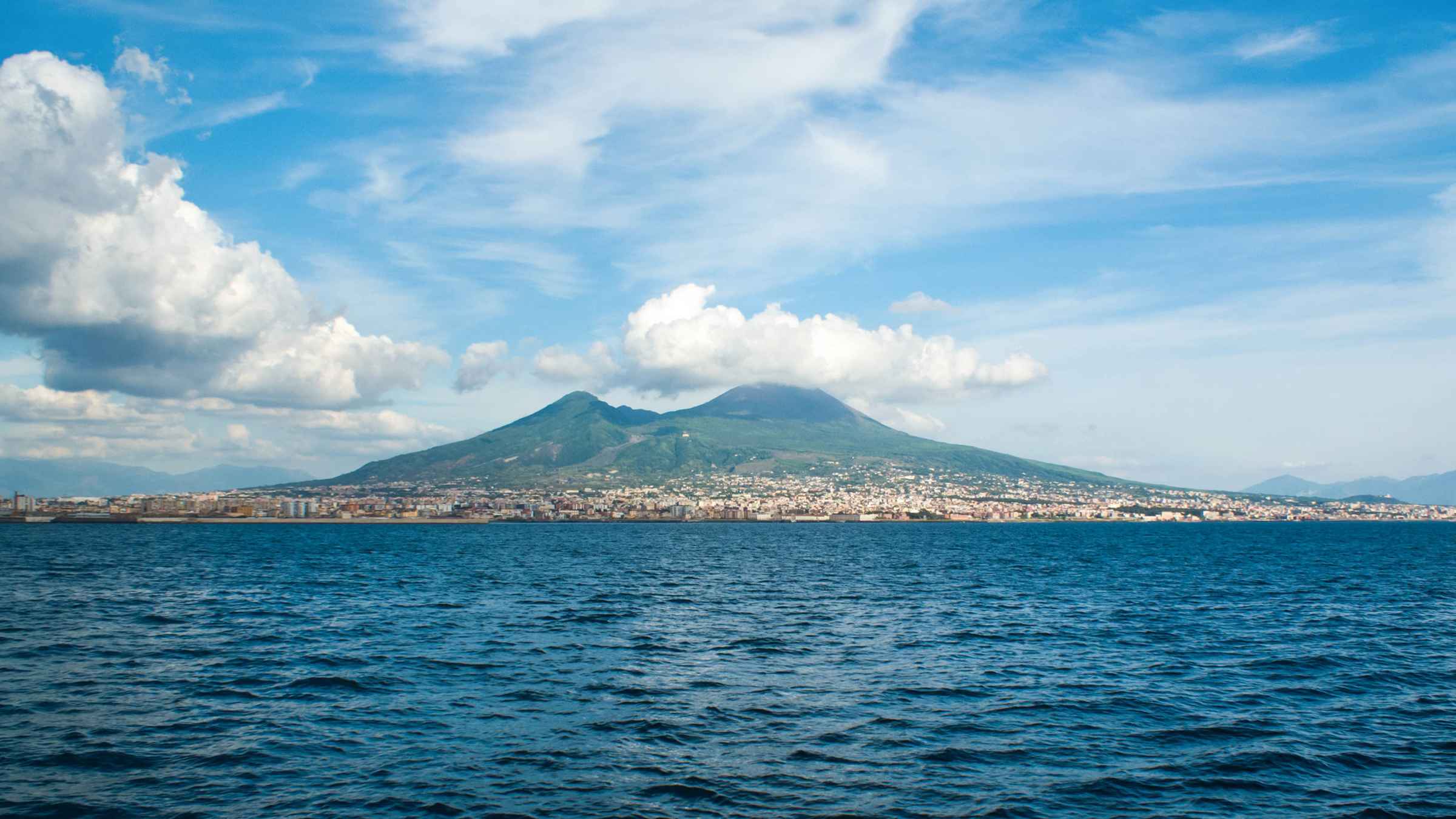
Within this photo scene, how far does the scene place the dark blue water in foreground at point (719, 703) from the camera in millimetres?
23484

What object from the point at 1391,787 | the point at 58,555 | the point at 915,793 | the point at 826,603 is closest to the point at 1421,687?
the point at 1391,787

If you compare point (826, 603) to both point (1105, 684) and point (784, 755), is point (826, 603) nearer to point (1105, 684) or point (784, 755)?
point (1105, 684)

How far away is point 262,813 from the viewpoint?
21.2 meters

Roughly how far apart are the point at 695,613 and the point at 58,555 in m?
101

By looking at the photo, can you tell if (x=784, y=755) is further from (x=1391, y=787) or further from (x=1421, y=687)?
(x=1421, y=687)

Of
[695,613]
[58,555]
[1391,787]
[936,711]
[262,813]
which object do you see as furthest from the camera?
[58,555]

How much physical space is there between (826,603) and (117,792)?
4851 cm

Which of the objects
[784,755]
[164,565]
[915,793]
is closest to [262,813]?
[784,755]

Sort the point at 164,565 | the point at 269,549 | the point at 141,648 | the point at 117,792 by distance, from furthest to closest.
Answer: the point at 269,549
the point at 164,565
the point at 141,648
the point at 117,792

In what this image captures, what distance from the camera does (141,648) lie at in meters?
43.2

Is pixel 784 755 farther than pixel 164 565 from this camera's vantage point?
No

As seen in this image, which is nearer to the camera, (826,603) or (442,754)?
(442,754)

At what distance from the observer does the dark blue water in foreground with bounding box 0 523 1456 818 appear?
925 inches

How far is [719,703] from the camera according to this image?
33344 millimetres
